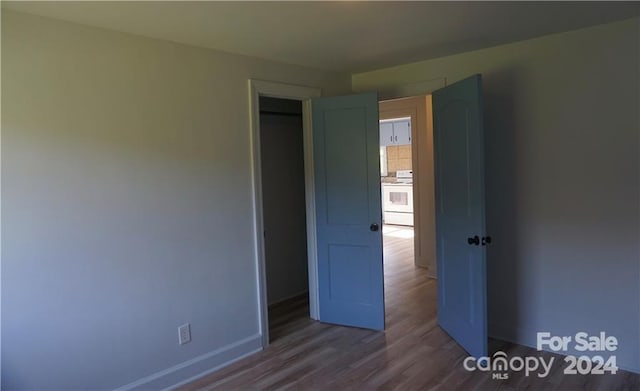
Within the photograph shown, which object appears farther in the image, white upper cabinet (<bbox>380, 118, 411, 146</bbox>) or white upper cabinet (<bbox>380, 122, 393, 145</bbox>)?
white upper cabinet (<bbox>380, 122, 393, 145</bbox>)

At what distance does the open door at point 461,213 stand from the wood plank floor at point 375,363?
24 cm

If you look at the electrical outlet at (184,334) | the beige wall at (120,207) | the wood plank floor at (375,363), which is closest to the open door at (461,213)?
the wood plank floor at (375,363)

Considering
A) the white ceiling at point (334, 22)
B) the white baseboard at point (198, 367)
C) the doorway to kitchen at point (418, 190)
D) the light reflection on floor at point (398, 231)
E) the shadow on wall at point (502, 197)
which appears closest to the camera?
the white ceiling at point (334, 22)

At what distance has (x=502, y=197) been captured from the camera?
11.2 feet

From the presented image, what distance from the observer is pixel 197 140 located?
3041mm

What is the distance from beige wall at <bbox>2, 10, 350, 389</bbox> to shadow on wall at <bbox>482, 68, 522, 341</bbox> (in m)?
1.78

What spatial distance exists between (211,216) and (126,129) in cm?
83

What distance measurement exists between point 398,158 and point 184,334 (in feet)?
24.5

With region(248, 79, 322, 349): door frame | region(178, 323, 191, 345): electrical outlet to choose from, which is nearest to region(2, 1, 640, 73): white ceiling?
region(248, 79, 322, 349): door frame

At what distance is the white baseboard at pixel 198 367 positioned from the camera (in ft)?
9.30

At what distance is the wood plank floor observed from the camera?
113 inches

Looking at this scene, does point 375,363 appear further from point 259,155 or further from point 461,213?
point 259,155

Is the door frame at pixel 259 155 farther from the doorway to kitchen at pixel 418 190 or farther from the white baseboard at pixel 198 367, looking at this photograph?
the doorway to kitchen at pixel 418 190

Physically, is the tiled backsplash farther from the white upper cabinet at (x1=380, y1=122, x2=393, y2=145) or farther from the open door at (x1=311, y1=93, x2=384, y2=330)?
the open door at (x1=311, y1=93, x2=384, y2=330)
